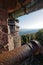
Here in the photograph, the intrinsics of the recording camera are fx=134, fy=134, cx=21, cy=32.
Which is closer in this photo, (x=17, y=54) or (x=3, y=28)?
(x=17, y=54)

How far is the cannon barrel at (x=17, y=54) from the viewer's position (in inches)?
33.2

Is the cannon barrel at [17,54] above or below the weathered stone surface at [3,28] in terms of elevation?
below

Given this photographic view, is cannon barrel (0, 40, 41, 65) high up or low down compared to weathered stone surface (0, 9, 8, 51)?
down

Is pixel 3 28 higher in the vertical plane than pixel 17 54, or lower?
higher

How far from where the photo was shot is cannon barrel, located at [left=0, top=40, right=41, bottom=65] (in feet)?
2.77

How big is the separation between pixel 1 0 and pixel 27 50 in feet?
1.68

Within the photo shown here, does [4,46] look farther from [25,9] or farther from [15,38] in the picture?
[15,38]

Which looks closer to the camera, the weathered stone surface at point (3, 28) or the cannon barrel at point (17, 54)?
the cannon barrel at point (17, 54)

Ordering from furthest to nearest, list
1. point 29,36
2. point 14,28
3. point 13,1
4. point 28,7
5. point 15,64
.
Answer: point 29,36 → point 14,28 → point 28,7 → point 13,1 → point 15,64

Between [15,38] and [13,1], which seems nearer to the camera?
[13,1]

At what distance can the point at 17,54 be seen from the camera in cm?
95

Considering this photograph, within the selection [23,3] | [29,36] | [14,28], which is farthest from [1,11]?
[29,36]

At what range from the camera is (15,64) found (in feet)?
2.95

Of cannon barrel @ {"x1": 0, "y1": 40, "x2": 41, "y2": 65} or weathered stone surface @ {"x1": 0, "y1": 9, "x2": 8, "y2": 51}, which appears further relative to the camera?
weathered stone surface @ {"x1": 0, "y1": 9, "x2": 8, "y2": 51}
